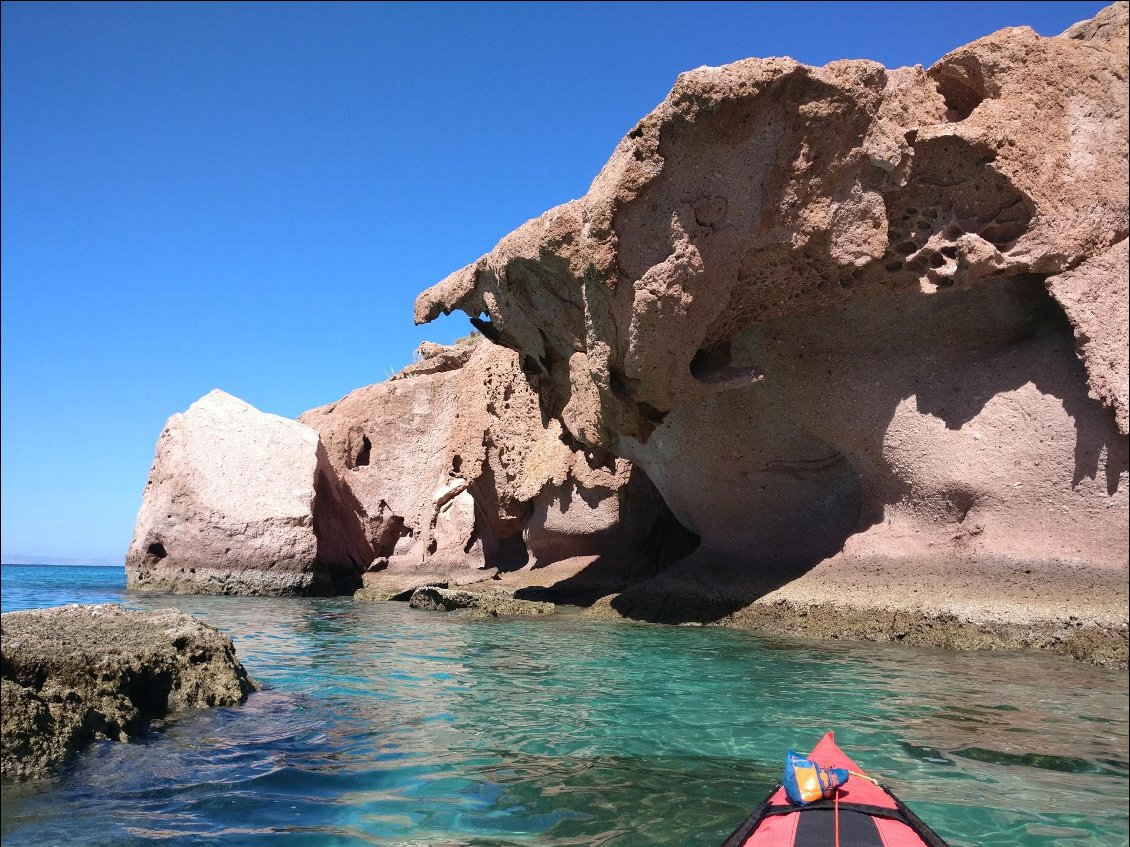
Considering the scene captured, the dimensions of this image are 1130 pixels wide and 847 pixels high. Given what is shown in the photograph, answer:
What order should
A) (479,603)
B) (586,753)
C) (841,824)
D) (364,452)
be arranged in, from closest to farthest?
(841,824) → (586,753) → (479,603) → (364,452)

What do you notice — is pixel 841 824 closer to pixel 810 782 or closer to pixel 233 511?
pixel 810 782

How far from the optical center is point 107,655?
14.9ft

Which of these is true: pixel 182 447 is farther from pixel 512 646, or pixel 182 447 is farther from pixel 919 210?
pixel 919 210

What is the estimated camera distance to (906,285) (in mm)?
8484

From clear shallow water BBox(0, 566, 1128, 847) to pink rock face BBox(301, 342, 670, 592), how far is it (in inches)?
249

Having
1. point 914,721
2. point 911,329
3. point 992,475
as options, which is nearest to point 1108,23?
point 911,329

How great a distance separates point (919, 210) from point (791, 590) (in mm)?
4228

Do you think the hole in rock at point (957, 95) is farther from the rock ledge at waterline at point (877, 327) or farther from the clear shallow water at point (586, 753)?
the clear shallow water at point (586, 753)

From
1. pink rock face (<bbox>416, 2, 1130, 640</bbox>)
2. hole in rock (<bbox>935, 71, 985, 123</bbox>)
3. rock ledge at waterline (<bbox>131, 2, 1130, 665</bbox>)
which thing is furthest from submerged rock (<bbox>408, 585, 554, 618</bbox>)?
hole in rock (<bbox>935, 71, 985, 123</bbox>)

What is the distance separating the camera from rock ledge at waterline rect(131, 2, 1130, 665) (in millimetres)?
7539

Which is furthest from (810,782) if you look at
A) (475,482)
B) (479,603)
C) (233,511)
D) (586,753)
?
(233,511)

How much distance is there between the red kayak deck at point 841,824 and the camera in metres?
2.80

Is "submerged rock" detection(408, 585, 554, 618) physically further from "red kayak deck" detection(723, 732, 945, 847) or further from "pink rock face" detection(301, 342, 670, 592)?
"red kayak deck" detection(723, 732, 945, 847)

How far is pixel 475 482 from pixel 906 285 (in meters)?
9.47
